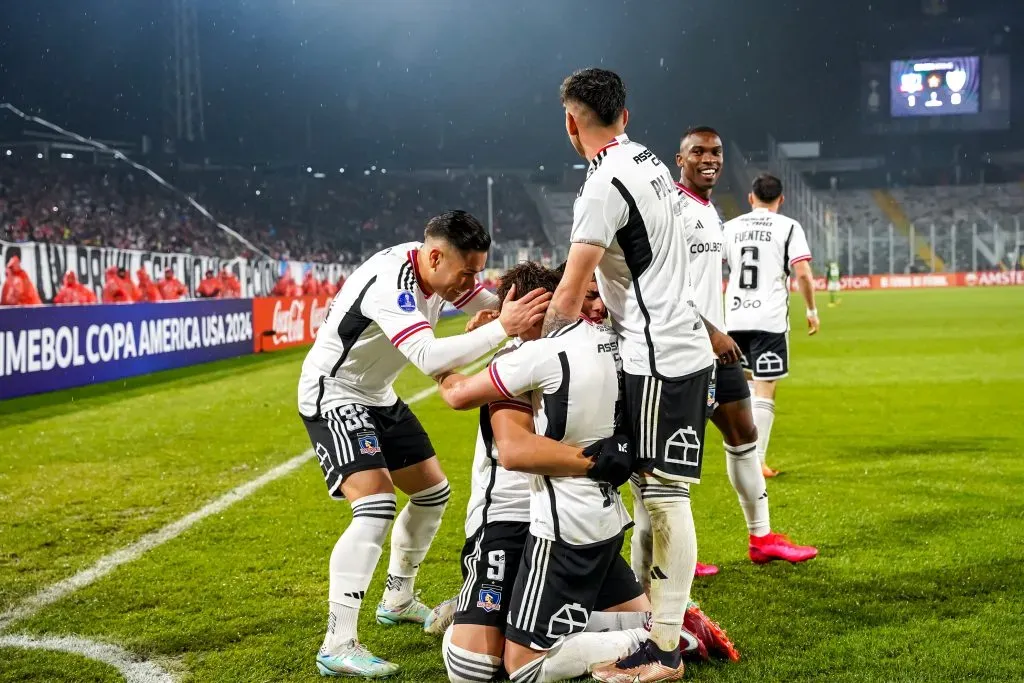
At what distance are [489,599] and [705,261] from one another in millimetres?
1987

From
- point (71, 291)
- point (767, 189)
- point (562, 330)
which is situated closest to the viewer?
point (562, 330)

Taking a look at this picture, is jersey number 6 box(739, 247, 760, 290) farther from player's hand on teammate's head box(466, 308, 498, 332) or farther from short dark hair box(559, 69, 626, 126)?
short dark hair box(559, 69, 626, 126)

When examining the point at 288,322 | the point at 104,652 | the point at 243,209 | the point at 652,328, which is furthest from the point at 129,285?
the point at 243,209

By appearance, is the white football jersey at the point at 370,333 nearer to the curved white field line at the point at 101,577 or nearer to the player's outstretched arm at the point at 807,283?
the curved white field line at the point at 101,577

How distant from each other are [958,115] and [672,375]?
70.2 meters

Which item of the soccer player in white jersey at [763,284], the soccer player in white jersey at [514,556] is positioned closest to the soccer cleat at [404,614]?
the soccer player in white jersey at [514,556]

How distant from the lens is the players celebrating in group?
3.34 meters

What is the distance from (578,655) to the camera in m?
3.47

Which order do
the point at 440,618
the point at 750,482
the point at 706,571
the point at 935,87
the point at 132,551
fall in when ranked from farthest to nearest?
the point at 935,87 → the point at 132,551 → the point at 750,482 → the point at 706,571 → the point at 440,618

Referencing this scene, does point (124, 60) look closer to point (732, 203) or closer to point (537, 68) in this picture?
point (537, 68)

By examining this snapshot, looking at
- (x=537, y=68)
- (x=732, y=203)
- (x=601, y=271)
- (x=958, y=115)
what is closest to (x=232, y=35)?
(x=537, y=68)

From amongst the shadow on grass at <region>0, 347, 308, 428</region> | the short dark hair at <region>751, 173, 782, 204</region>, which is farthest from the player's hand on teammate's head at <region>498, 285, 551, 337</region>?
the shadow on grass at <region>0, 347, 308, 428</region>

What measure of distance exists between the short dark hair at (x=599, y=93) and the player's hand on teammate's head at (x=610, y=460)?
114 centimetres

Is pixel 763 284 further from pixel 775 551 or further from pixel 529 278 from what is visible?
pixel 529 278
